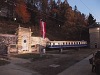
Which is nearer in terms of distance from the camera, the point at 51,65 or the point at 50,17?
the point at 51,65

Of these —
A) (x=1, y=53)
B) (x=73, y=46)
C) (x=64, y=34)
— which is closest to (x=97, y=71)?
(x=1, y=53)

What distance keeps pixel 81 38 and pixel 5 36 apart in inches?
1599

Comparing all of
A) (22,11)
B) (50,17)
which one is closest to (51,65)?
(22,11)

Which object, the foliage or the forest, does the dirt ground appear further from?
the foliage

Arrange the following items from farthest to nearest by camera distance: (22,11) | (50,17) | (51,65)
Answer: (50,17), (22,11), (51,65)

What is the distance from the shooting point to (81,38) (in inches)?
2899

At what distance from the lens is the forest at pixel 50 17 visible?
64.6 metres

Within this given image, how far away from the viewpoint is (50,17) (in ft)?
255

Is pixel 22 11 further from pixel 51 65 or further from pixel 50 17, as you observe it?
pixel 51 65

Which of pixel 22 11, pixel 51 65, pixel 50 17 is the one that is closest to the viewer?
pixel 51 65

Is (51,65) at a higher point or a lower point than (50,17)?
lower

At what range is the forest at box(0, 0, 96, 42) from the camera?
64.6 m

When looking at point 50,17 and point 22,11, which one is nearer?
point 22,11

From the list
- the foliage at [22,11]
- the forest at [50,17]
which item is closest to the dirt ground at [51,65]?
the forest at [50,17]
